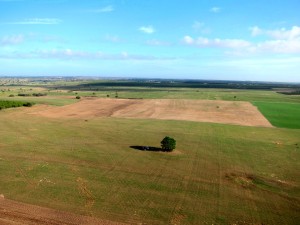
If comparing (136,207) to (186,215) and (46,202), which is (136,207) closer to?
(186,215)

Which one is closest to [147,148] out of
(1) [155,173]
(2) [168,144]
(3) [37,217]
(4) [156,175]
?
(2) [168,144]

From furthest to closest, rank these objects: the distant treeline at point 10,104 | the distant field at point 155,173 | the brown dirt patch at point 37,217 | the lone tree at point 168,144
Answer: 1. the distant treeline at point 10,104
2. the lone tree at point 168,144
3. the distant field at point 155,173
4. the brown dirt patch at point 37,217

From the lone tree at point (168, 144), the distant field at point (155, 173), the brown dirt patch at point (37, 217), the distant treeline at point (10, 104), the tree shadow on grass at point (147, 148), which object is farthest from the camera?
the distant treeline at point (10, 104)

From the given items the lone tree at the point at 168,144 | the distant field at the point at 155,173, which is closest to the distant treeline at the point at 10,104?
the distant field at the point at 155,173

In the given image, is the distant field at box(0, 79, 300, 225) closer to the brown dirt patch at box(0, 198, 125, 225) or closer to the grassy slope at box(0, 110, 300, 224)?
the grassy slope at box(0, 110, 300, 224)

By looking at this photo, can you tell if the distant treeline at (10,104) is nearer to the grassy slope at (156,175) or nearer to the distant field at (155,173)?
the distant field at (155,173)

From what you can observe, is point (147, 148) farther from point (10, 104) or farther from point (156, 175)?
point (10, 104)
